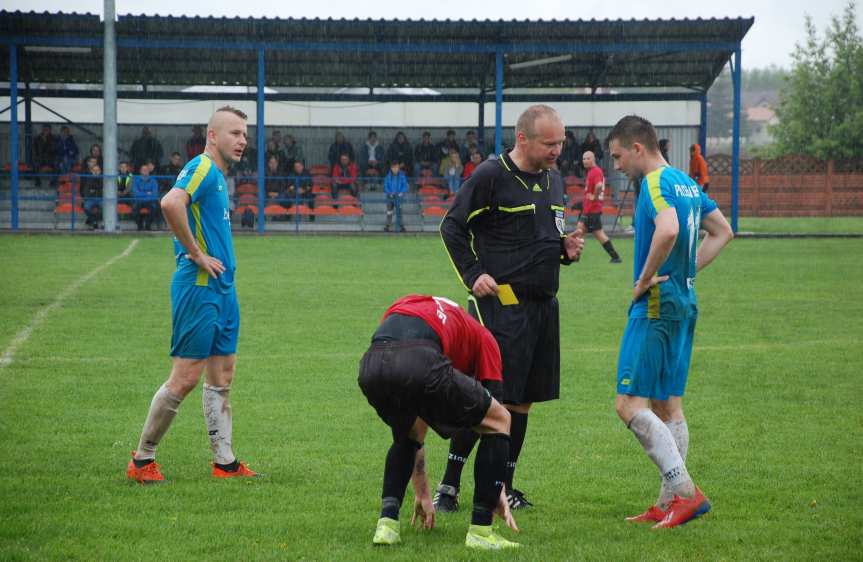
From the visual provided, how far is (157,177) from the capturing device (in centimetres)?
2812

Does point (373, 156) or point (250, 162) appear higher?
point (373, 156)

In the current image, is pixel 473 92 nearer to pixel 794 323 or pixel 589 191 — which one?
pixel 589 191

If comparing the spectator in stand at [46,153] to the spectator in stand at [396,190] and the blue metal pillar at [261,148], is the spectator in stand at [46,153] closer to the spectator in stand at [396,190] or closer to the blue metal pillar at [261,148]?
the blue metal pillar at [261,148]

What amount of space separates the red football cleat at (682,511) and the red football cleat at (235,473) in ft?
7.69

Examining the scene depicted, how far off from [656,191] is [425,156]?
26.8 m

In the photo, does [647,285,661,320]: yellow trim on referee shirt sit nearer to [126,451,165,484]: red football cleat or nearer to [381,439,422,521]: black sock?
[381,439,422,521]: black sock

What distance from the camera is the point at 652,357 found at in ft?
17.9

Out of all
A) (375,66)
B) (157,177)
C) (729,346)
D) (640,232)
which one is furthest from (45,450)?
(375,66)

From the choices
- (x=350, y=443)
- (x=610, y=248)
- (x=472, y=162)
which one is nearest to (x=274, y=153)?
(x=472, y=162)

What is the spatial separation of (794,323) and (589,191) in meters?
8.13

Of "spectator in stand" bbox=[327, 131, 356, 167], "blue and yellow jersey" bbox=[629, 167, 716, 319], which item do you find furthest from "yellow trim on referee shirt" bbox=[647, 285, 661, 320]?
"spectator in stand" bbox=[327, 131, 356, 167]

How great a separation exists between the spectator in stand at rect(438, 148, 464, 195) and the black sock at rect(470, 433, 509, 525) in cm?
2568

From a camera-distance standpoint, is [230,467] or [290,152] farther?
[290,152]

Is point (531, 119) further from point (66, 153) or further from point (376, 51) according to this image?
point (66, 153)
